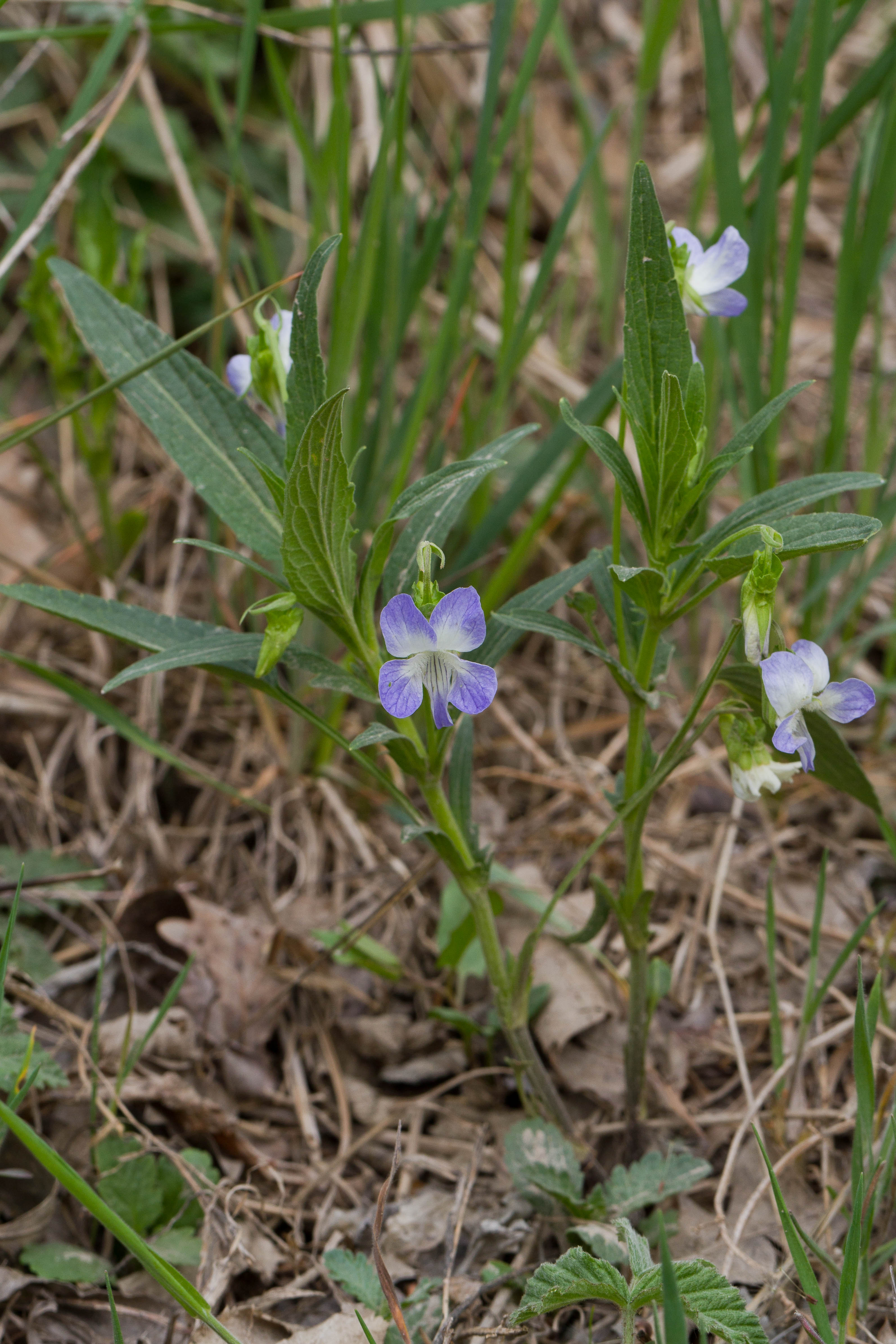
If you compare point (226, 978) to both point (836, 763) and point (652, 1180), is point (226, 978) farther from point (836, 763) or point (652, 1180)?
point (836, 763)

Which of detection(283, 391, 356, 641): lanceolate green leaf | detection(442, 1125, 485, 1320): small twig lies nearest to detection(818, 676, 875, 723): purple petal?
detection(283, 391, 356, 641): lanceolate green leaf

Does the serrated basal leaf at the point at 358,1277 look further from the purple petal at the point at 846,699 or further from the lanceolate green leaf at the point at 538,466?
the lanceolate green leaf at the point at 538,466

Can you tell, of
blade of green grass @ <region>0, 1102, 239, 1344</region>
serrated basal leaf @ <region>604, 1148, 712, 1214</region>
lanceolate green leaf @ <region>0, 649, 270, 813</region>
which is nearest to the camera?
blade of green grass @ <region>0, 1102, 239, 1344</region>

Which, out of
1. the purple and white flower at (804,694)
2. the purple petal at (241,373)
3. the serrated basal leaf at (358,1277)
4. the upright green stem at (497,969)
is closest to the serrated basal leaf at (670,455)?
the purple and white flower at (804,694)

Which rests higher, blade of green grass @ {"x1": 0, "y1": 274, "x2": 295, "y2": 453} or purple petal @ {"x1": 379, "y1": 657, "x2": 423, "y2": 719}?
blade of green grass @ {"x1": 0, "y1": 274, "x2": 295, "y2": 453}

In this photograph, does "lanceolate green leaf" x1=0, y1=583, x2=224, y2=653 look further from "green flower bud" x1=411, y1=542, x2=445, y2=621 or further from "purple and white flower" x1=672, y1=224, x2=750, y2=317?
"purple and white flower" x1=672, y1=224, x2=750, y2=317

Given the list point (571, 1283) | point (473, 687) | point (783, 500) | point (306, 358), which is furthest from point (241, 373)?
point (571, 1283)
